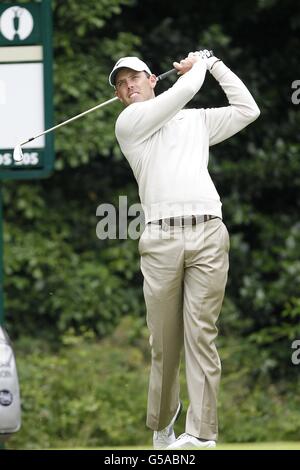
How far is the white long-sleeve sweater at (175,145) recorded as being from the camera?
4918mm

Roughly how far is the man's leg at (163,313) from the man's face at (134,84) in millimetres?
591

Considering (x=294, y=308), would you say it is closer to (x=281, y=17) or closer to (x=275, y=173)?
(x=275, y=173)

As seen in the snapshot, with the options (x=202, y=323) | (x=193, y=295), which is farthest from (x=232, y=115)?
(x=202, y=323)

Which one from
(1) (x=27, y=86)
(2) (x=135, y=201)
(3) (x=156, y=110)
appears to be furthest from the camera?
(2) (x=135, y=201)

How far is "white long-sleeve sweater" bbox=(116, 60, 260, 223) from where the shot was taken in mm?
4918

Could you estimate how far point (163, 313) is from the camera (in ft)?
16.4

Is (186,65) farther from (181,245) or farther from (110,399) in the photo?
(110,399)

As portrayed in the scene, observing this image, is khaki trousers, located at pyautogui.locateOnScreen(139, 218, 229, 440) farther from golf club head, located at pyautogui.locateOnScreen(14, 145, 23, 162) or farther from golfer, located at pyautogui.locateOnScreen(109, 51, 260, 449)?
golf club head, located at pyautogui.locateOnScreen(14, 145, 23, 162)

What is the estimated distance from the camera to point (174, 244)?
4930mm

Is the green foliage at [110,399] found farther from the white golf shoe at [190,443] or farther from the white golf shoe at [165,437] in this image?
the white golf shoe at [190,443]

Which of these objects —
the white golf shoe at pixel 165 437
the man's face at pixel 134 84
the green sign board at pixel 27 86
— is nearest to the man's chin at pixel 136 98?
the man's face at pixel 134 84

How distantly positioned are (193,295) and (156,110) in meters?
0.77

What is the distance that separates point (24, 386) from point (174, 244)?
4655 millimetres
